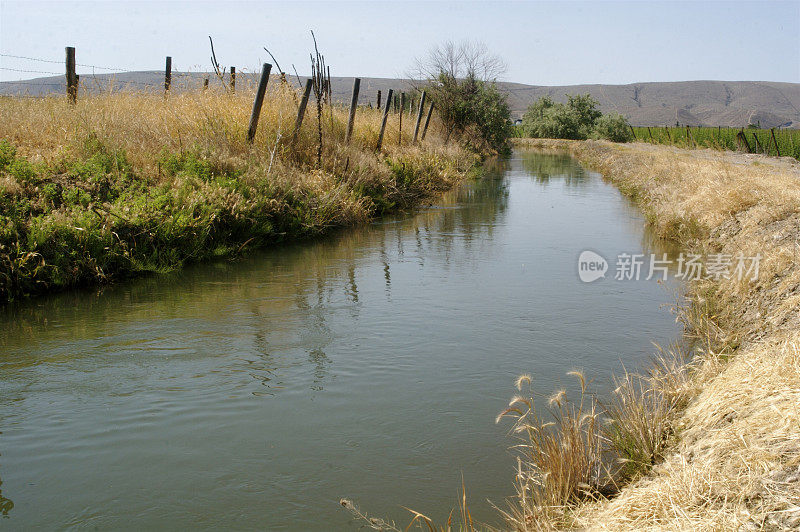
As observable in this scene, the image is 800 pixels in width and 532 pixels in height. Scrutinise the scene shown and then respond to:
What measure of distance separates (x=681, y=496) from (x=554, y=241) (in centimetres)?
893

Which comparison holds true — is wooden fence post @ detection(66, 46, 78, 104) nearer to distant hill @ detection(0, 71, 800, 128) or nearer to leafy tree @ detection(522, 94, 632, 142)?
leafy tree @ detection(522, 94, 632, 142)

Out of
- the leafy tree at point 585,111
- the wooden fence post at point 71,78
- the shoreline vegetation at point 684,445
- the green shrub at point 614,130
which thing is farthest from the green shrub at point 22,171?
the leafy tree at point 585,111

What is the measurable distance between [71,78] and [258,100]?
363cm

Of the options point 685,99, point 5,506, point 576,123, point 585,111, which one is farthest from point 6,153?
point 685,99

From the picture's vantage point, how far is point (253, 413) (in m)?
4.66

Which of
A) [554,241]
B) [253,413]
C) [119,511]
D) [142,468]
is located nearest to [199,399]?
[253,413]

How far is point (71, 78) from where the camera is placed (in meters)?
12.3

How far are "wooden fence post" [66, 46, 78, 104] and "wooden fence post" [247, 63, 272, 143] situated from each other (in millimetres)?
3179

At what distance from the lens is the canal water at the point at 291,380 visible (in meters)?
3.70

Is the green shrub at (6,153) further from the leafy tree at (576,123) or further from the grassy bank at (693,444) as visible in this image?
the leafy tree at (576,123)

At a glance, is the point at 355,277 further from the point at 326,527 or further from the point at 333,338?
the point at 326,527

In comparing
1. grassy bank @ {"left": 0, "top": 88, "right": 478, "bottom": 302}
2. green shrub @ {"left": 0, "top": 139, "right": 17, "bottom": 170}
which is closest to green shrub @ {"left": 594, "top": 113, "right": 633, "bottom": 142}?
grassy bank @ {"left": 0, "top": 88, "right": 478, "bottom": 302}

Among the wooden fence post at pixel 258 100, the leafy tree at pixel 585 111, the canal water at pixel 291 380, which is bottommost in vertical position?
the canal water at pixel 291 380

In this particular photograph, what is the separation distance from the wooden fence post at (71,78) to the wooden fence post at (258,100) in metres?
3.18
